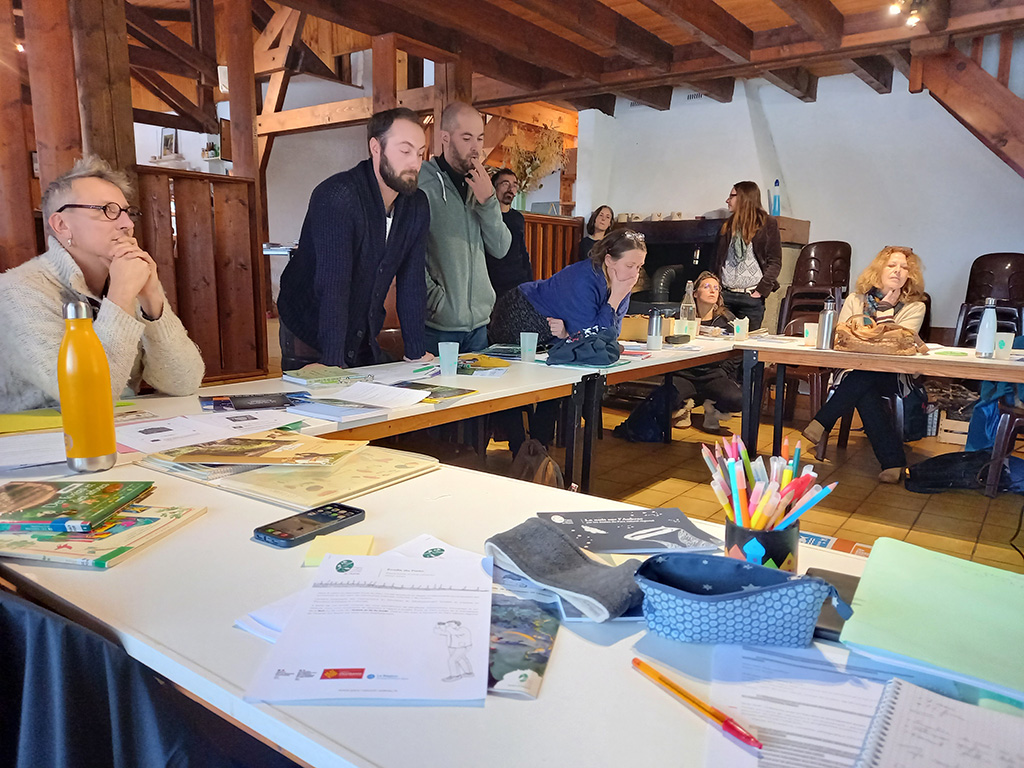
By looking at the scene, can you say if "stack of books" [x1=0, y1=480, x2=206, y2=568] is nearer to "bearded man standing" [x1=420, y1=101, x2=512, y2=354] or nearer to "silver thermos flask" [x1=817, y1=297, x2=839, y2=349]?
"bearded man standing" [x1=420, y1=101, x2=512, y2=354]

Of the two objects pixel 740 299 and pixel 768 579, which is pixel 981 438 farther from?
pixel 768 579

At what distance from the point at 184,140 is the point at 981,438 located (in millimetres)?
10632

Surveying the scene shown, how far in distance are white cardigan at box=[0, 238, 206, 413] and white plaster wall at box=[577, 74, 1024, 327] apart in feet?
19.2

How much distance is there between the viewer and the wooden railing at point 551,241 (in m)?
6.58

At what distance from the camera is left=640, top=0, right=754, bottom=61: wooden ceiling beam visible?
407 centimetres

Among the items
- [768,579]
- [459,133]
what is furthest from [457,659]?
[459,133]

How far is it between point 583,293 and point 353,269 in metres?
1.21

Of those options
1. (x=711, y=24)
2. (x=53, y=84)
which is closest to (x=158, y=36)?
(x=53, y=84)

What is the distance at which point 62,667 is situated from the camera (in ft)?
2.29

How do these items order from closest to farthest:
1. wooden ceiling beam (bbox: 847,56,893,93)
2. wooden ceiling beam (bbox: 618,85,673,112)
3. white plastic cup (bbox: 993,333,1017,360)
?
white plastic cup (bbox: 993,333,1017,360) < wooden ceiling beam (bbox: 847,56,893,93) < wooden ceiling beam (bbox: 618,85,673,112)

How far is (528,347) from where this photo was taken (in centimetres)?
284

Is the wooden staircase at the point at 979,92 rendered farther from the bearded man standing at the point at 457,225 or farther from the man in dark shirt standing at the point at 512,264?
the bearded man standing at the point at 457,225

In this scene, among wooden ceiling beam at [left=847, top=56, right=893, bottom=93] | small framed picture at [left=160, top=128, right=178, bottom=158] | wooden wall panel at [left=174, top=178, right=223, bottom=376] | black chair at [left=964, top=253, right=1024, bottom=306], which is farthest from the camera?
small framed picture at [left=160, top=128, right=178, bottom=158]

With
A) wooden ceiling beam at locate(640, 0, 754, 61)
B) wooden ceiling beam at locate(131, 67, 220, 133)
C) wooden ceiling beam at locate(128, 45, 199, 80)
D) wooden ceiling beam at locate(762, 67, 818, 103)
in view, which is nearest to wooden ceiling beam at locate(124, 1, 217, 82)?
wooden ceiling beam at locate(128, 45, 199, 80)
